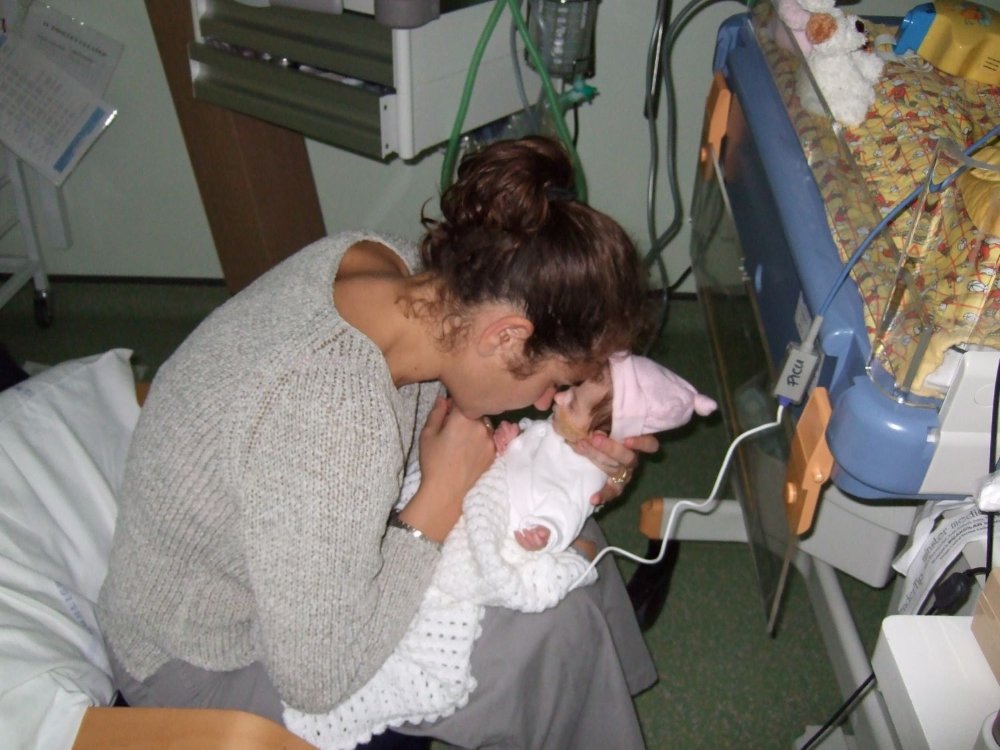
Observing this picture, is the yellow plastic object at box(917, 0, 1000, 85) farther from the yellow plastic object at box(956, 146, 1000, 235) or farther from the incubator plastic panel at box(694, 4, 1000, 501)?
the yellow plastic object at box(956, 146, 1000, 235)

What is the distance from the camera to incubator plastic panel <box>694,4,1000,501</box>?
0.75m

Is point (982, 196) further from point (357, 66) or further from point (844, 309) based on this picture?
point (357, 66)

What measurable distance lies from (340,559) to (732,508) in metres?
1.04

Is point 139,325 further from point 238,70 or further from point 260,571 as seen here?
point 260,571

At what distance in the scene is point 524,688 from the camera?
1.07 m

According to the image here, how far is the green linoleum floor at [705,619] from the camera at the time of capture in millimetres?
1527

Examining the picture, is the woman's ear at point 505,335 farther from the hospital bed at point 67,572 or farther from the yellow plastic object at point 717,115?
the yellow plastic object at point 717,115

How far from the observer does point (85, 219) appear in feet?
7.73

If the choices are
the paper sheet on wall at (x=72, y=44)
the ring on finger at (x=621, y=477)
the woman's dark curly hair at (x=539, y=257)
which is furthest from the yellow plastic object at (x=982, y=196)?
the paper sheet on wall at (x=72, y=44)

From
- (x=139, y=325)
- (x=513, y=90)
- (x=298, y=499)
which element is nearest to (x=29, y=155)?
(x=139, y=325)

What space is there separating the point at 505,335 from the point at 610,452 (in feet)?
1.13

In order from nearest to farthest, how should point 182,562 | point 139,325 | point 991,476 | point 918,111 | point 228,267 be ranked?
point 991,476
point 182,562
point 918,111
point 228,267
point 139,325

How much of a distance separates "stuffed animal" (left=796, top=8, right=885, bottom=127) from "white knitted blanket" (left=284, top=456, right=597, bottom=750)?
67 cm

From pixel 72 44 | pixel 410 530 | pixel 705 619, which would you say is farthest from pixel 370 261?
pixel 72 44
